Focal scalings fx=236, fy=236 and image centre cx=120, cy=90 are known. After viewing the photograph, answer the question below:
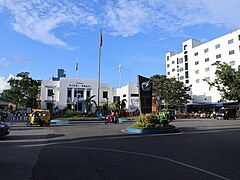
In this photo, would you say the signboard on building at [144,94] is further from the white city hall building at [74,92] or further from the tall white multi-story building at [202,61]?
the tall white multi-story building at [202,61]

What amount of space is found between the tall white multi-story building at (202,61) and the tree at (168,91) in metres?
6.98

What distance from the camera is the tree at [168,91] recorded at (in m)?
51.9

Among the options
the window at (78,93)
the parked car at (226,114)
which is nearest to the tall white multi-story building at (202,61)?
the parked car at (226,114)

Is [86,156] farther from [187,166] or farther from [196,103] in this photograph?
[196,103]

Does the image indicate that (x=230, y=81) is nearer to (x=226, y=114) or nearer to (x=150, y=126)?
(x=226, y=114)

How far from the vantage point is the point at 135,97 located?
5331cm

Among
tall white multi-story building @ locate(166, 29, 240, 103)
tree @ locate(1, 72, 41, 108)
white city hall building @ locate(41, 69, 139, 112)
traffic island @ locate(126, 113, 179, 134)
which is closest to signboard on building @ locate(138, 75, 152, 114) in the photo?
traffic island @ locate(126, 113, 179, 134)

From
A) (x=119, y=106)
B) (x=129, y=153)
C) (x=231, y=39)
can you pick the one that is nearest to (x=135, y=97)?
(x=119, y=106)

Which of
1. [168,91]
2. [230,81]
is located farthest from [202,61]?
[230,81]

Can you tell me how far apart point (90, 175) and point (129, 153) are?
10.3ft

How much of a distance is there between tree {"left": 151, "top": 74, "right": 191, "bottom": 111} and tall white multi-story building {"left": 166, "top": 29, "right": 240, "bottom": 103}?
275 inches

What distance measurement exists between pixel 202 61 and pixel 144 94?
50.2 metres

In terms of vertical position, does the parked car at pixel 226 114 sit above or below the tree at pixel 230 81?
below

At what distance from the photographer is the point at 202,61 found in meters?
64.1
